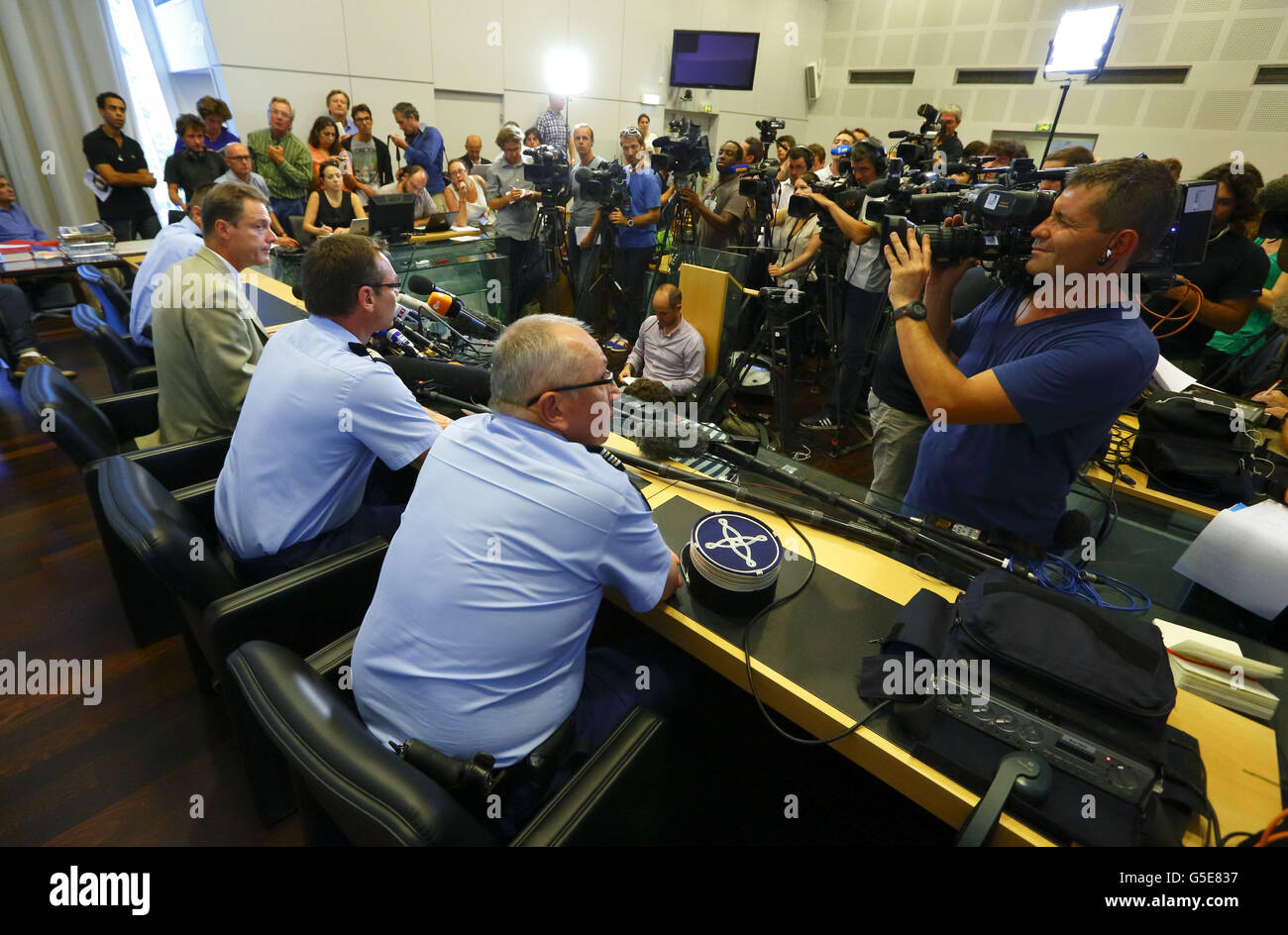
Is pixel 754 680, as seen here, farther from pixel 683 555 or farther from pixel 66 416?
pixel 66 416

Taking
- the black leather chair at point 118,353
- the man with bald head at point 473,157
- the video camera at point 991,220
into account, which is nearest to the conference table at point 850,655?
the video camera at point 991,220

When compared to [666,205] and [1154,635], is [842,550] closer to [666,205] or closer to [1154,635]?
[1154,635]

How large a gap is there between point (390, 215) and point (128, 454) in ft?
10.3

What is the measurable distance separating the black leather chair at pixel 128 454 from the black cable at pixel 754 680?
A: 5.26 feet

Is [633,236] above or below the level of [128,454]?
above

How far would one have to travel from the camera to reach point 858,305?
3754mm

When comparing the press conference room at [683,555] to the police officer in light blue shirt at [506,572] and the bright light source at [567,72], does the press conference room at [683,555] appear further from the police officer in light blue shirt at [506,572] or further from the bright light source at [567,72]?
the bright light source at [567,72]

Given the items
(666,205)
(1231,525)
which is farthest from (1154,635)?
(666,205)

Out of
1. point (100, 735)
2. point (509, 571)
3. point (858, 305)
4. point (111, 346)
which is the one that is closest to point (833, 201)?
point (858, 305)

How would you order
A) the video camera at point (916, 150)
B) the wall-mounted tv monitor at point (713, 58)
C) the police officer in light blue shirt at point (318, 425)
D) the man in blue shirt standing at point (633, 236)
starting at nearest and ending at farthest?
the police officer in light blue shirt at point (318, 425) → the video camera at point (916, 150) → the man in blue shirt standing at point (633, 236) → the wall-mounted tv monitor at point (713, 58)

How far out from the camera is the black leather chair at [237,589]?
126 cm

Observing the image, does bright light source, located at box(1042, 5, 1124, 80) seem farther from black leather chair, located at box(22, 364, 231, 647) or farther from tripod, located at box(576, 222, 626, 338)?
black leather chair, located at box(22, 364, 231, 647)

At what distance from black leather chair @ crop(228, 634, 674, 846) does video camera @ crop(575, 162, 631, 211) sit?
4.63m

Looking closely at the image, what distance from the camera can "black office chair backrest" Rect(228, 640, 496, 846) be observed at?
0.74 meters
